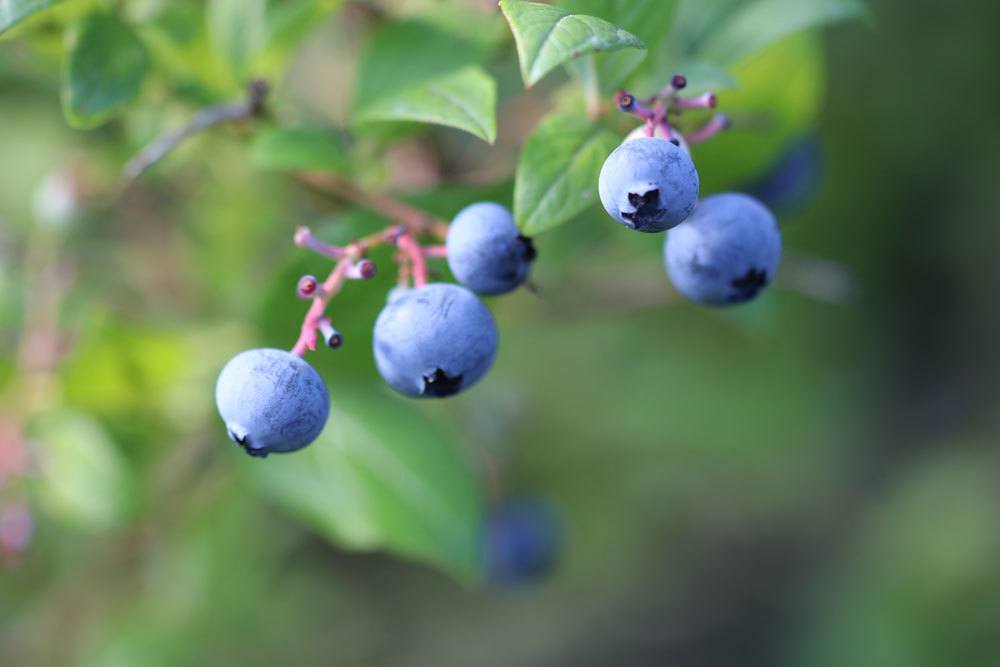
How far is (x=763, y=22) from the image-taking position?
1.35 metres

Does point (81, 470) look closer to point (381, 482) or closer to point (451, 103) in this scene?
point (381, 482)

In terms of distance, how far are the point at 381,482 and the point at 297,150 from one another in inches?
22.4

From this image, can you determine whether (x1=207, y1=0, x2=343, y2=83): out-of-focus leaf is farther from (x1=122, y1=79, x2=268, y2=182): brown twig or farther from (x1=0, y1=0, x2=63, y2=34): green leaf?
(x1=0, y1=0, x2=63, y2=34): green leaf

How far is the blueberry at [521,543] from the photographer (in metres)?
2.29

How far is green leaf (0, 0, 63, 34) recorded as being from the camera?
1.08 metres

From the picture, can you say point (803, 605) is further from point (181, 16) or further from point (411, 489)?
point (181, 16)

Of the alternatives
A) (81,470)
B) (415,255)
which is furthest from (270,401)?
(81,470)

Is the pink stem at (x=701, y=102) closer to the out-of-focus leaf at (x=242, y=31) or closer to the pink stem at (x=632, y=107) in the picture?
the pink stem at (x=632, y=107)

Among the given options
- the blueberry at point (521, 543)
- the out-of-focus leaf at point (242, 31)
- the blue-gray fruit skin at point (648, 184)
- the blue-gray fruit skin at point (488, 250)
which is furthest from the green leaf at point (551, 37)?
the blueberry at point (521, 543)

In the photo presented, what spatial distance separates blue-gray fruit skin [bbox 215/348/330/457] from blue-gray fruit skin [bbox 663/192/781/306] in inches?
16.5

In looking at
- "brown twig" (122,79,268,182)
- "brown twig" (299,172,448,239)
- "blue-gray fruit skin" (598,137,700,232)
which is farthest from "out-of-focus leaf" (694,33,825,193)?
"brown twig" (122,79,268,182)

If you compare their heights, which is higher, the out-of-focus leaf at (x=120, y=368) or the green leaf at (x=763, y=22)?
the green leaf at (x=763, y=22)

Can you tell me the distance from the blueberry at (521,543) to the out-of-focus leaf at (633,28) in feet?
4.40

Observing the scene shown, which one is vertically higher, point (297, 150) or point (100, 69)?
point (297, 150)
